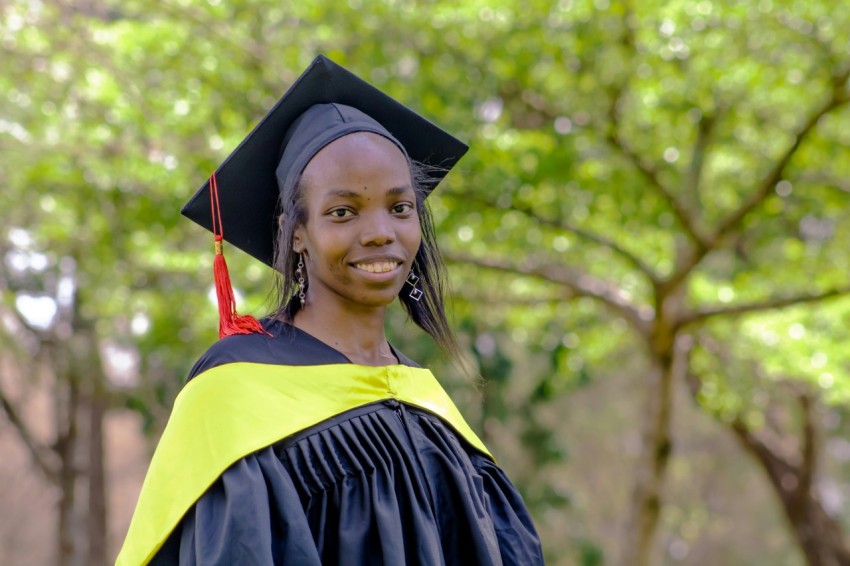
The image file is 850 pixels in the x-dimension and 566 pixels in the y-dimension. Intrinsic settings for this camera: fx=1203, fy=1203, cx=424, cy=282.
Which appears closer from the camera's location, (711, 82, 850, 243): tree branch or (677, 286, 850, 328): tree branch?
(711, 82, 850, 243): tree branch

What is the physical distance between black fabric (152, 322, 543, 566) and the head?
0.50 ft

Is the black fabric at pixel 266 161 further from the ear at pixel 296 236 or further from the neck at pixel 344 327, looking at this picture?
the neck at pixel 344 327

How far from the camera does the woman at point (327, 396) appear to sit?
8.15 feet

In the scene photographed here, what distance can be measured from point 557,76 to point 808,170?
2216mm

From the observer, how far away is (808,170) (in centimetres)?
928

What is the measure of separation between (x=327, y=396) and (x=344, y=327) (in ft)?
0.69

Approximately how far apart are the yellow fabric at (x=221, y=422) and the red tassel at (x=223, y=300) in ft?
0.55

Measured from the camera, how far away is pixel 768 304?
818cm

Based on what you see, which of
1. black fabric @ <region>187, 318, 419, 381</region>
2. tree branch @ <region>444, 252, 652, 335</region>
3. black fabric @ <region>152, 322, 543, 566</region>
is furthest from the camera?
tree branch @ <region>444, 252, 652, 335</region>

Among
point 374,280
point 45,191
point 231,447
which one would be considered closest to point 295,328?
point 374,280

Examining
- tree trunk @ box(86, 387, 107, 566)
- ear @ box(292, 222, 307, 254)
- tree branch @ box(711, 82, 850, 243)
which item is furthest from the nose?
tree trunk @ box(86, 387, 107, 566)

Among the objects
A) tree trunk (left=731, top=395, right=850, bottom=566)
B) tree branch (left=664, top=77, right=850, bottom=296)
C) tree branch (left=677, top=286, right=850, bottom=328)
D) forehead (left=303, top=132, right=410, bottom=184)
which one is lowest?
tree trunk (left=731, top=395, right=850, bottom=566)

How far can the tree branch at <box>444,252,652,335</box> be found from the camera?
8.55 metres

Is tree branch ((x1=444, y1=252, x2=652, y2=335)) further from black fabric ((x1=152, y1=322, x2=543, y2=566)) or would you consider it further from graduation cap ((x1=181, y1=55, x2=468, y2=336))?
black fabric ((x1=152, y1=322, x2=543, y2=566))
